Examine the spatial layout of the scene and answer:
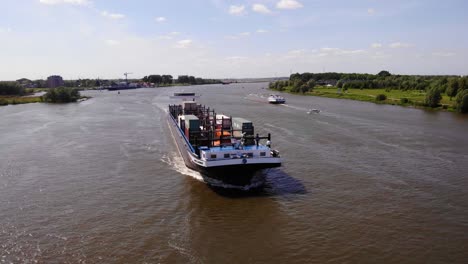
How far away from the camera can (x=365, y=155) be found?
39312mm

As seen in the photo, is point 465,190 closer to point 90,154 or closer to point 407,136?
point 407,136

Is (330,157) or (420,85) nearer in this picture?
(330,157)

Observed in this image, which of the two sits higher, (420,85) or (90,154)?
(420,85)

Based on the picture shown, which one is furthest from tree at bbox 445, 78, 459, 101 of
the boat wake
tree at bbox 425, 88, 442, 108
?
the boat wake

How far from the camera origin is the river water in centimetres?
1989

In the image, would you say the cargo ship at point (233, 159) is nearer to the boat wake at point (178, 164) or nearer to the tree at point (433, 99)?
the boat wake at point (178, 164)

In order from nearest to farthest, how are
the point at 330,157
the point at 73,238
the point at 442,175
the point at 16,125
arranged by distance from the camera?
the point at 73,238 → the point at 442,175 → the point at 330,157 → the point at 16,125

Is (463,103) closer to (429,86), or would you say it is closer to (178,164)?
(429,86)

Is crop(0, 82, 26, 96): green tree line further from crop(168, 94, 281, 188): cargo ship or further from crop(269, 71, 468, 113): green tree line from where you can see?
crop(168, 94, 281, 188): cargo ship

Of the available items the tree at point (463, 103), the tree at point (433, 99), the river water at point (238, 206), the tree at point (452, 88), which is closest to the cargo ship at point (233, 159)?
the river water at point (238, 206)

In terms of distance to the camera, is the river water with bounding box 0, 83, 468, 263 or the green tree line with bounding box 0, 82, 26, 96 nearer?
the river water with bounding box 0, 83, 468, 263

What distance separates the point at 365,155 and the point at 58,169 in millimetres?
30234

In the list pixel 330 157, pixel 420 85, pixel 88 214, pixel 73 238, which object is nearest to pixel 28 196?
pixel 88 214

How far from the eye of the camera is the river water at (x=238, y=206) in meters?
19.9
